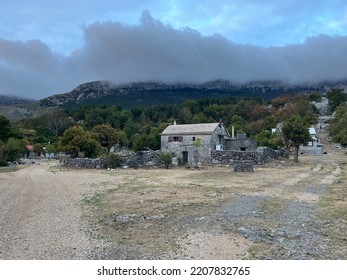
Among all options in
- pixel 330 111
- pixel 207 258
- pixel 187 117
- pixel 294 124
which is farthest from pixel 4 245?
pixel 330 111

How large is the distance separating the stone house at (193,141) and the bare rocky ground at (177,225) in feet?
90.1

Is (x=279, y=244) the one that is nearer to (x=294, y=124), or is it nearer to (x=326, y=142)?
(x=294, y=124)

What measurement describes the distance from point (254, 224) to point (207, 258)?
3651mm

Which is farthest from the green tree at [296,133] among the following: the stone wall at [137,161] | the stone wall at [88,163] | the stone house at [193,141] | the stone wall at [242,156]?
the stone wall at [88,163]

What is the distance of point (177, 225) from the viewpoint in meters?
11.5

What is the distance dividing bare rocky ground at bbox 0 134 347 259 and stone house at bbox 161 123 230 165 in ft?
90.1

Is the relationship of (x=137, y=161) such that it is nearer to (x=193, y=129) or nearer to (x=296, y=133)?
(x=193, y=129)

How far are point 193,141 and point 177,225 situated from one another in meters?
37.5

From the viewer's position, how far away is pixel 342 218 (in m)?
12.3

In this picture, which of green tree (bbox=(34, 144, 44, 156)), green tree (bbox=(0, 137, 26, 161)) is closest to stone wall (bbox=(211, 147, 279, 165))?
green tree (bbox=(0, 137, 26, 161))

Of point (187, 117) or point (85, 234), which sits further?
point (187, 117)

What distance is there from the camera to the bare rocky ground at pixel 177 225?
876cm
